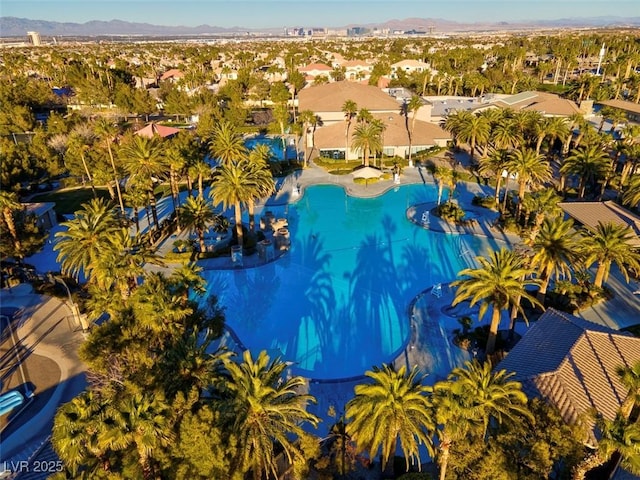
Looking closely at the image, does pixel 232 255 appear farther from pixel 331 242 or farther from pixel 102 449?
pixel 102 449

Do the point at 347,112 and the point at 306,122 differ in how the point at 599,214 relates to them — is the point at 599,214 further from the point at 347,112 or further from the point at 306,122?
the point at 306,122

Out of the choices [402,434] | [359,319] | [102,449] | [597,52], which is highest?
[597,52]

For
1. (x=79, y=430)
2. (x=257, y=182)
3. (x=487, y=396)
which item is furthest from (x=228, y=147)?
(x=487, y=396)


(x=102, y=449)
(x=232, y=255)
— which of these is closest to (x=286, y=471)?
(x=102, y=449)

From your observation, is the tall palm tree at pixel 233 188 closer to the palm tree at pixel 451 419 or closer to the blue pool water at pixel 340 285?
the blue pool water at pixel 340 285

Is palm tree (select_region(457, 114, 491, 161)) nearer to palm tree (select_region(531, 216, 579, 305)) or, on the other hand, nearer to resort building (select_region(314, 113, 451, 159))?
resort building (select_region(314, 113, 451, 159))

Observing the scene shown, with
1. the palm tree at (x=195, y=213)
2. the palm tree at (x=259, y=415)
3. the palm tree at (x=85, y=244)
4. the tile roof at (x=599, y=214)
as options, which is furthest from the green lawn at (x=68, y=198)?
the tile roof at (x=599, y=214)
